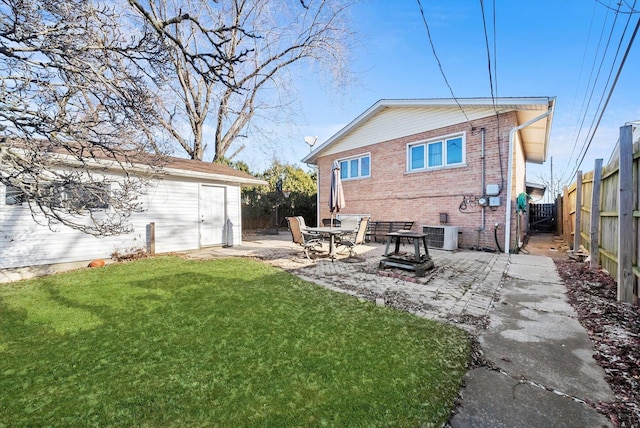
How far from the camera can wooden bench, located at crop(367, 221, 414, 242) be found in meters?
11.0

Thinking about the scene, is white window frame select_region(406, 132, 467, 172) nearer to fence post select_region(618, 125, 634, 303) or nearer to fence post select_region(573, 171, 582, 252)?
fence post select_region(573, 171, 582, 252)

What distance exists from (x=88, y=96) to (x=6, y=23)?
0.89 metres

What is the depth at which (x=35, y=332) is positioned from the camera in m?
3.10

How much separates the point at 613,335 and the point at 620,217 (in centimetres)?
178

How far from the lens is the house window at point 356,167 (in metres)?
12.8

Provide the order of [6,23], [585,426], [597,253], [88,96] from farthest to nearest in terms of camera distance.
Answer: [597,253] → [88,96] → [6,23] → [585,426]

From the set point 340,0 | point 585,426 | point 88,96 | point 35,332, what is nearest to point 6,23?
point 88,96

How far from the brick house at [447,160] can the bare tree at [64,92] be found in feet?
30.3

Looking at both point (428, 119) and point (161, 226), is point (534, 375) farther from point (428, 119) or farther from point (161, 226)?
point (428, 119)

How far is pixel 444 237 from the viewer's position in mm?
9188

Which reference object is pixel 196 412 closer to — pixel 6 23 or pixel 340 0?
pixel 6 23

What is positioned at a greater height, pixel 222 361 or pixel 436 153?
pixel 436 153

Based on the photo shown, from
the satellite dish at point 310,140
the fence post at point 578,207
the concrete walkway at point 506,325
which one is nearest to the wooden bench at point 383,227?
the concrete walkway at point 506,325

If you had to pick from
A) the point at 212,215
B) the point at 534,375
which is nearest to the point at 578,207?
the point at 534,375
